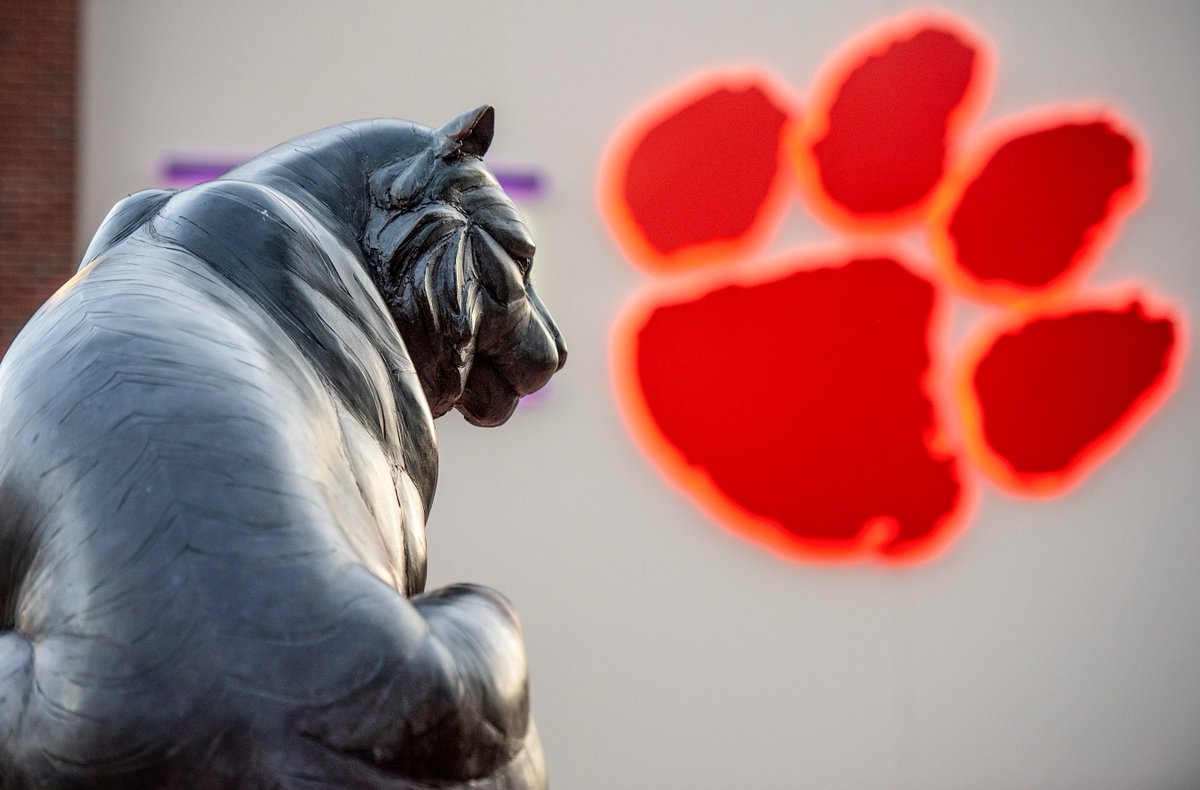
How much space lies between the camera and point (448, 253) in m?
1.35

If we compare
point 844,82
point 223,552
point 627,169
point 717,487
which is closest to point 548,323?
point 223,552

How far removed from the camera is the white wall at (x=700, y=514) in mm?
7738

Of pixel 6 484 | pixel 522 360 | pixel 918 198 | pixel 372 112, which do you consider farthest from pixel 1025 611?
pixel 6 484

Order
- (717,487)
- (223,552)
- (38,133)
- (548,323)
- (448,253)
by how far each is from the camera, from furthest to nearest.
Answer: (717,487), (38,133), (548,323), (448,253), (223,552)

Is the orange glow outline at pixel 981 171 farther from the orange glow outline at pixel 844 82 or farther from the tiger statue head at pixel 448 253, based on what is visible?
the tiger statue head at pixel 448 253

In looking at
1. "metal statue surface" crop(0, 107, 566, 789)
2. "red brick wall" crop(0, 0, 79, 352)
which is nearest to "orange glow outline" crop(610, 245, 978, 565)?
"red brick wall" crop(0, 0, 79, 352)

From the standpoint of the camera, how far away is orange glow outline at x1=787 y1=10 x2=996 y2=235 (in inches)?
314

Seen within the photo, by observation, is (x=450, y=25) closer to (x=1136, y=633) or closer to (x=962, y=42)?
(x=962, y=42)

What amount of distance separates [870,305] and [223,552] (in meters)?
7.24

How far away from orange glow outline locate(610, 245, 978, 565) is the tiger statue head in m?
6.36

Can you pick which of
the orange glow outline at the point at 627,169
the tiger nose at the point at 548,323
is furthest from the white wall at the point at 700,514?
the tiger nose at the point at 548,323

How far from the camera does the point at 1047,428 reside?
318 inches

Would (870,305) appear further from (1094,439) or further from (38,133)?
(38,133)

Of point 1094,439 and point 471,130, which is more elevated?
point 471,130
